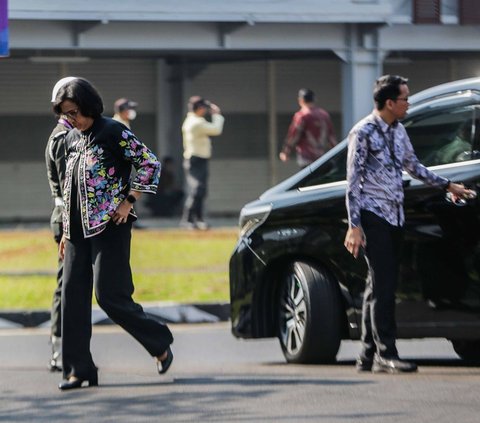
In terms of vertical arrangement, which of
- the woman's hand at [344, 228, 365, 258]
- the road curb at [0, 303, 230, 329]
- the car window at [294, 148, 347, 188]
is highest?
the car window at [294, 148, 347, 188]

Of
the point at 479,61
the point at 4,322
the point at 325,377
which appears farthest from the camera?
the point at 479,61

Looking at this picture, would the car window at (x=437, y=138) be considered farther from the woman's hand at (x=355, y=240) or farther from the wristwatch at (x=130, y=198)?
the wristwatch at (x=130, y=198)

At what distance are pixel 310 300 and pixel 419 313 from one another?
0.68m

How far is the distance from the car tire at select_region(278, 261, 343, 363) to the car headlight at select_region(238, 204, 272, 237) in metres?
0.38

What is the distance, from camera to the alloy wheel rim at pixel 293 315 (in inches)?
367

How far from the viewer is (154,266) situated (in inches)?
655

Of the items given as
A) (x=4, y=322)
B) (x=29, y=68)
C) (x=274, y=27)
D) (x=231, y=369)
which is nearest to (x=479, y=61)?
(x=274, y=27)

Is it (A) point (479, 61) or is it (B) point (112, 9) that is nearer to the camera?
(B) point (112, 9)

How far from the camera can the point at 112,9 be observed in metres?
24.1

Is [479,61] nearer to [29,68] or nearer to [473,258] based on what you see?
[29,68]

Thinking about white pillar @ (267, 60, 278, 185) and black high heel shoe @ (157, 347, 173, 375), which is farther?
white pillar @ (267, 60, 278, 185)

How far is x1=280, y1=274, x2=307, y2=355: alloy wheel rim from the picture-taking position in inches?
367

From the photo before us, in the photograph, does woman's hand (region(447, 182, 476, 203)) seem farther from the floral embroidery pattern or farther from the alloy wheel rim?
the floral embroidery pattern

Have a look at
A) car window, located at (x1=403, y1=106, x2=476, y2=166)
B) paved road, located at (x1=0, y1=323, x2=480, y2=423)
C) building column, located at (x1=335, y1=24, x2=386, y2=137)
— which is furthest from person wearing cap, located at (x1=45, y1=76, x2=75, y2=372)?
building column, located at (x1=335, y1=24, x2=386, y2=137)
